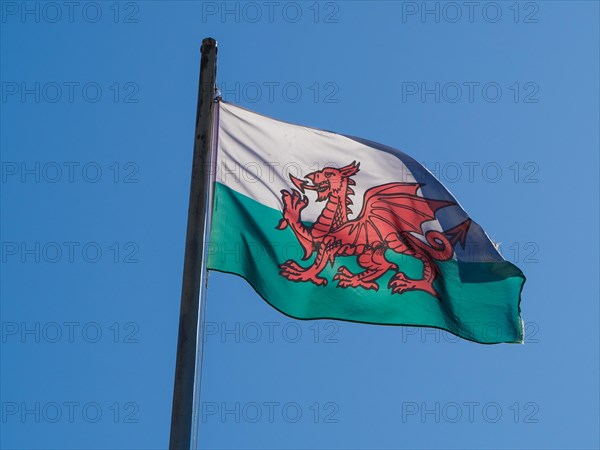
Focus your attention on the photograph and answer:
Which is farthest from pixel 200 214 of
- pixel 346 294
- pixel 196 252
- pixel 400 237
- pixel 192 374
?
pixel 400 237

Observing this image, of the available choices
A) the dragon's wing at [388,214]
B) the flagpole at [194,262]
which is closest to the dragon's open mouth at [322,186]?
the dragon's wing at [388,214]

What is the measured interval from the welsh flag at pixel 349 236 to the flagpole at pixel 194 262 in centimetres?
77

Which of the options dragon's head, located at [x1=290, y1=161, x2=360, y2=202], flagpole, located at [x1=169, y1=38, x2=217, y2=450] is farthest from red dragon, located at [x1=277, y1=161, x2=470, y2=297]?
flagpole, located at [x1=169, y1=38, x2=217, y2=450]

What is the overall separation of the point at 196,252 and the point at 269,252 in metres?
1.70

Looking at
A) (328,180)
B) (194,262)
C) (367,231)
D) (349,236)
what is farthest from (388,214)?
(194,262)

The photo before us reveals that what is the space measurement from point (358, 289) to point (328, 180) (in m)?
1.32

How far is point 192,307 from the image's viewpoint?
887cm

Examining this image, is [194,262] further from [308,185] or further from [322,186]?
[322,186]

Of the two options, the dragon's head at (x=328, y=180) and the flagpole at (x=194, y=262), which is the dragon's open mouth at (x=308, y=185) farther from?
the flagpole at (x=194, y=262)

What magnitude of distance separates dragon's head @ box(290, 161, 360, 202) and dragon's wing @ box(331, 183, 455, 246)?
0.29 m

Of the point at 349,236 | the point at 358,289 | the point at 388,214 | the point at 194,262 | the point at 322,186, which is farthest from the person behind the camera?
the point at 388,214

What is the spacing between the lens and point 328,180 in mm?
11531

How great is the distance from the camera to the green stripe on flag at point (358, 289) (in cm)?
1054

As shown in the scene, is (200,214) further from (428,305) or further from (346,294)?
(428,305)
